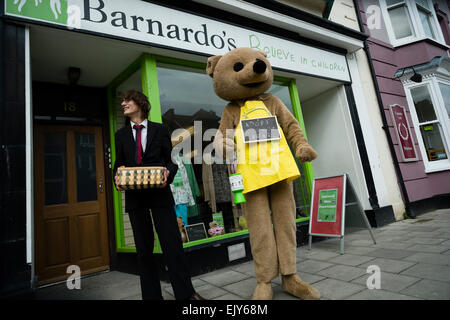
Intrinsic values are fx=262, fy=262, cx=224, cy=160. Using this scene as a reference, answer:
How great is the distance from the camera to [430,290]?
2.05 meters

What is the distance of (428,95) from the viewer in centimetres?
669

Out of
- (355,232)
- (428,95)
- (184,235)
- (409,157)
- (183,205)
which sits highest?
(428,95)

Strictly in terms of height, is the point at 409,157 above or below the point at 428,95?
below

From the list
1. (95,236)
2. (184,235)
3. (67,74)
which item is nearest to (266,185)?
(184,235)

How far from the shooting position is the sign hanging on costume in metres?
2.75

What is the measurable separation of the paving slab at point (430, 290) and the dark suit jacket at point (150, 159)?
2.07 meters

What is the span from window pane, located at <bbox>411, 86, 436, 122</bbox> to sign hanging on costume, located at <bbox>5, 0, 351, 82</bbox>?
12.5 feet

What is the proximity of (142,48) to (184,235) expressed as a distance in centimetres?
254

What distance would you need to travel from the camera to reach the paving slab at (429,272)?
2.28 metres

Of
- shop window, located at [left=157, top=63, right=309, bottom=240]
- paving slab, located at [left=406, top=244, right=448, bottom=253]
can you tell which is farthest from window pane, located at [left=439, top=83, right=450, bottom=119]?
shop window, located at [left=157, top=63, right=309, bottom=240]

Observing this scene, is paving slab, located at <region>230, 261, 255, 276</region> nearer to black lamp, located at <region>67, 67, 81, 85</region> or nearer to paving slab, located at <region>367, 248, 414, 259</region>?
paving slab, located at <region>367, 248, 414, 259</region>

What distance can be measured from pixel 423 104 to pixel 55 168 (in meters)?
8.29

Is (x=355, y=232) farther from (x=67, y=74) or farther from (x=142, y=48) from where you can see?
(x=67, y=74)

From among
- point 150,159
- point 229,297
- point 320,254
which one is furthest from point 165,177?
point 320,254
